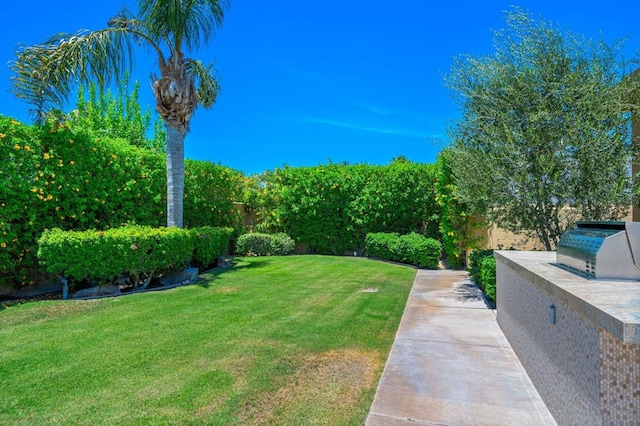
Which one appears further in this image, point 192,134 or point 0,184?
point 192,134

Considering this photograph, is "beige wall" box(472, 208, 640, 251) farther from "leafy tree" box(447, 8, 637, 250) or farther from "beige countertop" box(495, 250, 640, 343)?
"beige countertop" box(495, 250, 640, 343)

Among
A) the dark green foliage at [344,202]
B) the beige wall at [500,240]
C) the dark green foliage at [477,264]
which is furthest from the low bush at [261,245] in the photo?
the dark green foliage at [477,264]

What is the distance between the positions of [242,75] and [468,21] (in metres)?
8.47

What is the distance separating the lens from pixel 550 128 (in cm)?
656

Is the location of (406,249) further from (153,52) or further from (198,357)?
(153,52)

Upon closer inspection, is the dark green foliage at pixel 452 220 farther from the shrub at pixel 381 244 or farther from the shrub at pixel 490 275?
the shrub at pixel 490 275

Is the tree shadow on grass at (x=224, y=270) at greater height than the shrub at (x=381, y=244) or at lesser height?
lesser

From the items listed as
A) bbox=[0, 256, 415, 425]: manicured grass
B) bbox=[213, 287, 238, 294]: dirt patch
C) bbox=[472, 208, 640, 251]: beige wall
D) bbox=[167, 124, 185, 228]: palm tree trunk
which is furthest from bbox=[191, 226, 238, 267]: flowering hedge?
bbox=[472, 208, 640, 251]: beige wall

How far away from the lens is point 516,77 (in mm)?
6828

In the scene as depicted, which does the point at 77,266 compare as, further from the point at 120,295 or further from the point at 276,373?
the point at 276,373

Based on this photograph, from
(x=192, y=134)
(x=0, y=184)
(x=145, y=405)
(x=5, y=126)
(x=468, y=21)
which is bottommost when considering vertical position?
(x=145, y=405)

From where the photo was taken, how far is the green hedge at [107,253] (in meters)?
6.87

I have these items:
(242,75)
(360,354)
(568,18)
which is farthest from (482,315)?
(242,75)

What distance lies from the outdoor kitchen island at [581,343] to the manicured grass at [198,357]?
151 cm
